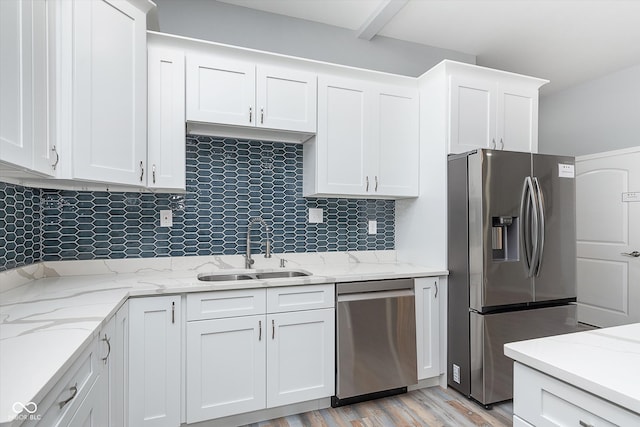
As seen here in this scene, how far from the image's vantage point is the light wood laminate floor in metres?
2.14

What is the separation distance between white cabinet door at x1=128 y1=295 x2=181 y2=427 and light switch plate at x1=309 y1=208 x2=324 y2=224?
125 centimetres

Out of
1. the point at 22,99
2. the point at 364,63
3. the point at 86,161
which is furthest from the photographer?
the point at 364,63

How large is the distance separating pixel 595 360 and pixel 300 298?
1509 millimetres

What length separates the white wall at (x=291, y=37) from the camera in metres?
2.56

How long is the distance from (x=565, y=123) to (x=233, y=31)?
165 inches

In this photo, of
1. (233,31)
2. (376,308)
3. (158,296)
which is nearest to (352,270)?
(376,308)

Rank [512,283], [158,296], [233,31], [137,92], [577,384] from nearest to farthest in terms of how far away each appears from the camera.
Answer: [577,384]
[158,296]
[137,92]
[512,283]
[233,31]

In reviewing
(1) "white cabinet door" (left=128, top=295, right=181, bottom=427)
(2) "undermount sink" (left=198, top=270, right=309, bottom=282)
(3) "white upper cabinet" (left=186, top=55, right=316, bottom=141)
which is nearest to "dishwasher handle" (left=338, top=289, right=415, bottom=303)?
(2) "undermount sink" (left=198, top=270, right=309, bottom=282)

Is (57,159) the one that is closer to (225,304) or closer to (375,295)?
(225,304)

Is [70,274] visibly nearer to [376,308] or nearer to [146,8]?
[146,8]

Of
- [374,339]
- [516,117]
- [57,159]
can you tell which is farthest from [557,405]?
[516,117]

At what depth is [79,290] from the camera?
178 cm

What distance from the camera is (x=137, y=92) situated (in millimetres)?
2016

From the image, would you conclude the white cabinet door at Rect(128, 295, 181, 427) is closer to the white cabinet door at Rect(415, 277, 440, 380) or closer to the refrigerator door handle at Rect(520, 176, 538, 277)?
the white cabinet door at Rect(415, 277, 440, 380)
